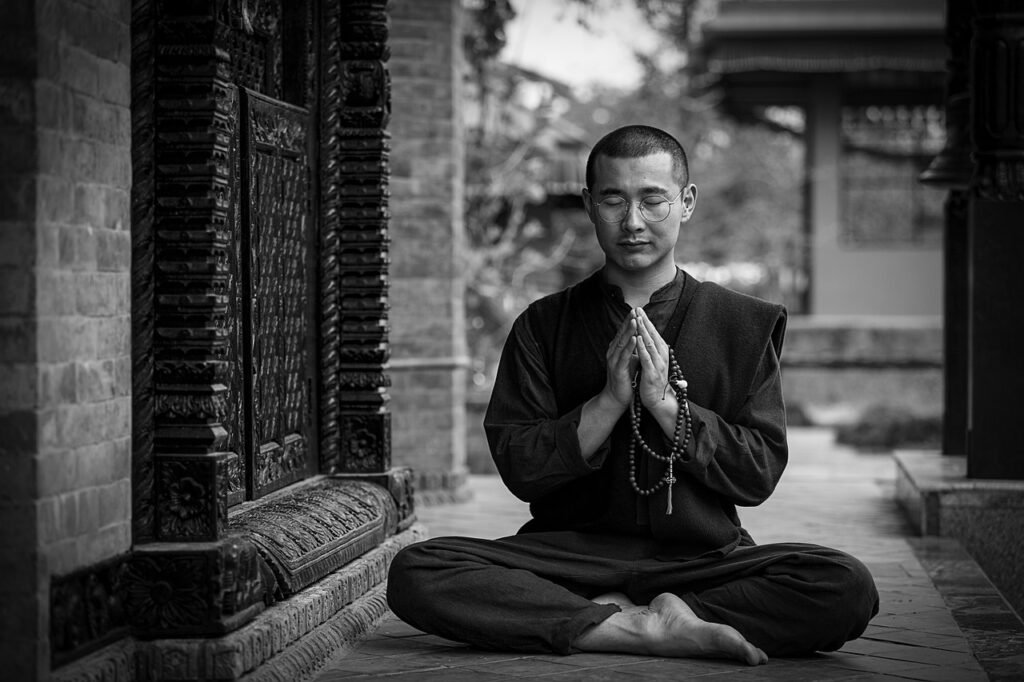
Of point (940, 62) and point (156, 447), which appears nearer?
point (156, 447)

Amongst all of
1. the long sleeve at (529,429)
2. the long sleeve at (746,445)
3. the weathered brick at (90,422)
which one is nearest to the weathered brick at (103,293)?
the weathered brick at (90,422)

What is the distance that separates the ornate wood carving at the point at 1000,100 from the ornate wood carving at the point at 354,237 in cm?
312

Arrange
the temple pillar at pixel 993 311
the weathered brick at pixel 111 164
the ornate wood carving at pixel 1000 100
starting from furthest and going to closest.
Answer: the ornate wood carving at pixel 1000 100 → the temple pillar at pixel 993 311 → the weathered brick at pixel 111 164

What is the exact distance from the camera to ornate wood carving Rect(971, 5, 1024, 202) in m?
7.38

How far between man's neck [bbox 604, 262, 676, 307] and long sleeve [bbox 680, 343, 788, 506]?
1.19 ft

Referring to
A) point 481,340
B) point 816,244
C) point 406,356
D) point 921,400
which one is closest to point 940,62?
point 816,244

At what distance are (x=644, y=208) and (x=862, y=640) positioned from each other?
1.52 m

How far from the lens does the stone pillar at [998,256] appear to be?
7.32 metres

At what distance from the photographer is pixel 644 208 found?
4.55 m

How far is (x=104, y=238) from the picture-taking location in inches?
152

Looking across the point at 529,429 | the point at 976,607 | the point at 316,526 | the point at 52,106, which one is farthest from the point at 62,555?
the point at 976,607

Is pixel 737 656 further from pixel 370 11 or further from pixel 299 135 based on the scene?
pixel 370 11

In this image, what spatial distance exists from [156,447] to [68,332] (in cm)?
52

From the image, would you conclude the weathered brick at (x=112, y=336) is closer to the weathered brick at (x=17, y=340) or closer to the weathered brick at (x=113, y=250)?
the weathered brick at (x=113, y=250)
